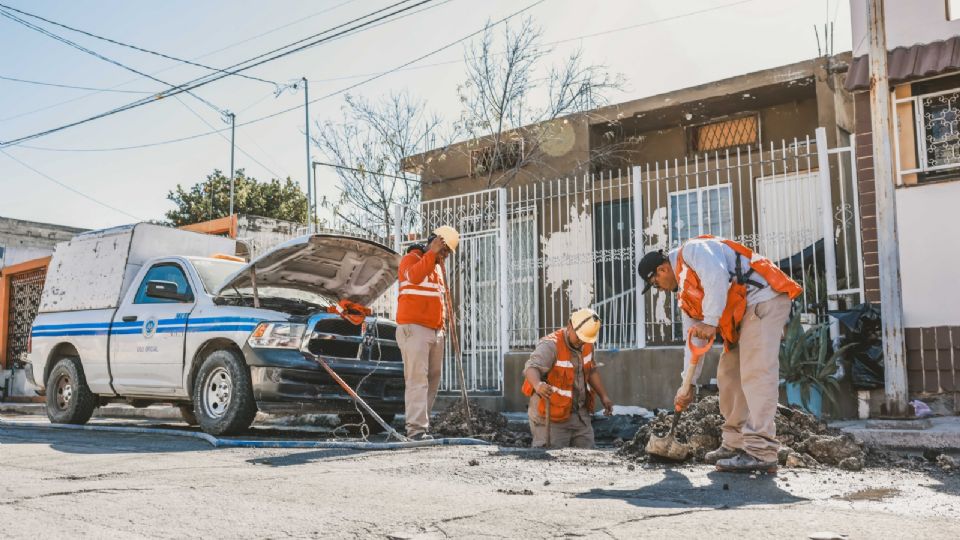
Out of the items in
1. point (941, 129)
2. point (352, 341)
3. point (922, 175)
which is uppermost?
point (941, 129)

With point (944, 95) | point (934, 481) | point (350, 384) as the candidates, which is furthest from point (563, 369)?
point (944, 95)

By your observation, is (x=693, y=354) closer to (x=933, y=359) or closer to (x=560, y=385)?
(x=560, y=385)

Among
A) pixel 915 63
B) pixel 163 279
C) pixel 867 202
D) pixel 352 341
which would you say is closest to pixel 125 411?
pixel 163 279

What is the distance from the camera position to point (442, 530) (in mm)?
3506

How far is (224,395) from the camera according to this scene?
7938 mm

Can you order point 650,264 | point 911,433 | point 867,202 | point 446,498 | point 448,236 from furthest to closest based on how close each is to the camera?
point 867,202 → point 448,236 → point 911,433 → point 650,264 → point 446,498

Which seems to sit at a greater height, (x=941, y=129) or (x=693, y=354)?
(x=941, y=129)

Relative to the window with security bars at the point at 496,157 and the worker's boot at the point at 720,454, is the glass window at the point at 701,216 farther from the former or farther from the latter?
the window with security bars at the point at 496,157

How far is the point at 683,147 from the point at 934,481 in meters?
12.1

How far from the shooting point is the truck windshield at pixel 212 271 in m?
8.63

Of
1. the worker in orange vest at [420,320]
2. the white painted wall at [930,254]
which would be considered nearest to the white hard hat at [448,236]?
the worker in orange vest at [420,320]

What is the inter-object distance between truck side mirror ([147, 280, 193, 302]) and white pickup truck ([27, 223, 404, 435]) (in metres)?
0.01

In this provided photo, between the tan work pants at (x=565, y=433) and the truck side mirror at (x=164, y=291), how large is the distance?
3.73 metres

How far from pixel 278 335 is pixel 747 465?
441 cm
